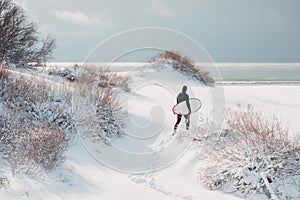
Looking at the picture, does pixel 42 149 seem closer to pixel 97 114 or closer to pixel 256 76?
pixel 97 114

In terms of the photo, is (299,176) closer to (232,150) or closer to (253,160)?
(253,160)

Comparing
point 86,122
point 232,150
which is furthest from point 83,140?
point 232,150

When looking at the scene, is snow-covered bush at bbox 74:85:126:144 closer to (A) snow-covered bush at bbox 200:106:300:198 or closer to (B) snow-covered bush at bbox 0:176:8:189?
(B) snow-covered bush at bbox 0:176:8:189

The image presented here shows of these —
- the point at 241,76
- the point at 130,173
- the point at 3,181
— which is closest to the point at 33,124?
the point at 3,181

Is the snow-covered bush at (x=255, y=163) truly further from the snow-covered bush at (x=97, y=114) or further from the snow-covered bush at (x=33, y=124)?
the snow-covered bush at (x=97, y=114)

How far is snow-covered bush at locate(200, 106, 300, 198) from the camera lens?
546 centimetres

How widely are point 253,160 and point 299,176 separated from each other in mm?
815

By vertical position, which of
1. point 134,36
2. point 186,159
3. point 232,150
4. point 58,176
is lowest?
point 58,176

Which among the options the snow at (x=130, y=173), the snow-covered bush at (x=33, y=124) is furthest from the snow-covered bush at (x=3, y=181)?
the snow-covered bush at (x=33, y=124)

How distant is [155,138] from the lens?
8.91 meters

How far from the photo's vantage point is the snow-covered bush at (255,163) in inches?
215

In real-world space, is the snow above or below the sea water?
below

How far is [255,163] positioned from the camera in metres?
5.62

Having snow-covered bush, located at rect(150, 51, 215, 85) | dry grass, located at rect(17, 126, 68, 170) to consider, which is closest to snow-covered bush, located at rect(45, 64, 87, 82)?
dry grass, located at rect(17, 126, 68, 170)
